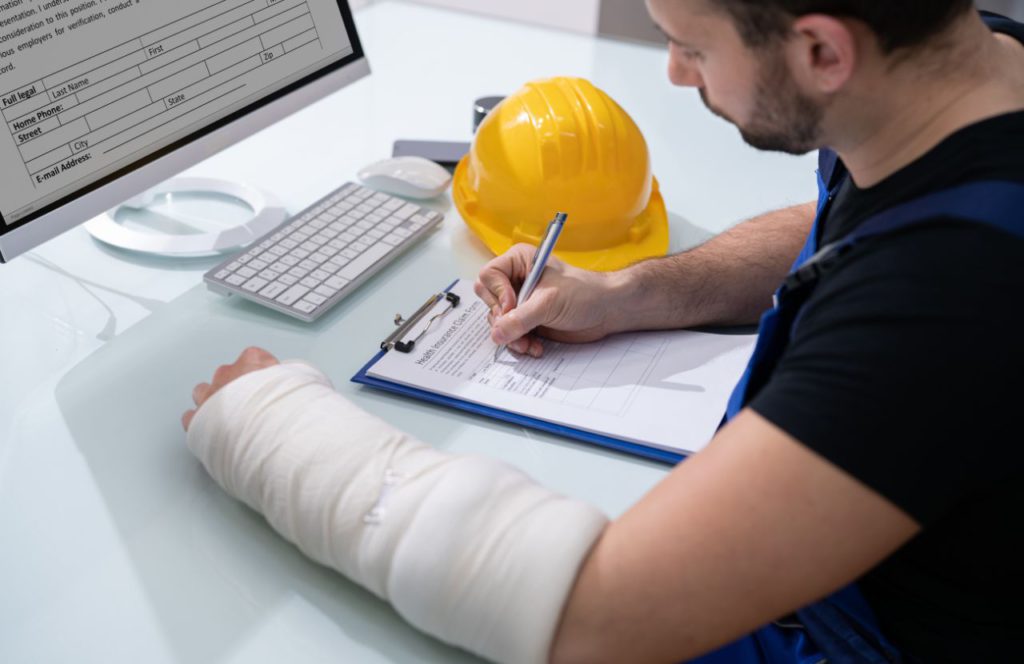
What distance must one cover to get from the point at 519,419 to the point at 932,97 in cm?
44

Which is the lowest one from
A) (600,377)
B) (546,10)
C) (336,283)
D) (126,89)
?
(600,377)

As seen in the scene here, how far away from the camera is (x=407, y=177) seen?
126 cm

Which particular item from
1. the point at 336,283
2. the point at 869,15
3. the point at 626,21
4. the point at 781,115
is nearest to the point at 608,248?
the point at 336,283

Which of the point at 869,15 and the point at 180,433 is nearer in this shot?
the point at 869,15

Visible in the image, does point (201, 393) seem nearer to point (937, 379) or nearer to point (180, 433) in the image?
point (180, 433)

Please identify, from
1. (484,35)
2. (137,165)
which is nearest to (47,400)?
(137,165)

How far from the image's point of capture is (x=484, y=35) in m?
1.87

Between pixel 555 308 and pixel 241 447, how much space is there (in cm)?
34

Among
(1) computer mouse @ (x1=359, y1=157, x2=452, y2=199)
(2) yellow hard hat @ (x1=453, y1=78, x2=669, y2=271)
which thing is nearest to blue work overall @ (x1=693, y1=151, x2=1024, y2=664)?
(2) yellow hard hat @ (x1=453, y1=78, x2=669, y2=271)

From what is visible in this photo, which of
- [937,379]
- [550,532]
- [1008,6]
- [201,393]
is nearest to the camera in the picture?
[937,379]

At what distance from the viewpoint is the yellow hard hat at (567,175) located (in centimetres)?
110

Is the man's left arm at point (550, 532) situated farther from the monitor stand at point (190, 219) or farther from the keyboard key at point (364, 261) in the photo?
the monitor stand at point (190, 219)

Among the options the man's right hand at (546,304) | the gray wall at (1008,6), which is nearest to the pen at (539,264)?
the man's right hand at (546,304)

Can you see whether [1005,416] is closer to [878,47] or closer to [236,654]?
[878,47]
